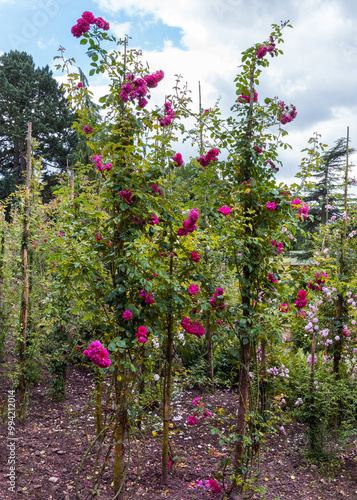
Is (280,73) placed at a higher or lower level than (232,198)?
higher

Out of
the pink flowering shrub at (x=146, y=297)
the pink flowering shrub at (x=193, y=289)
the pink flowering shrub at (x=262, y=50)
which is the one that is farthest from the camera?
the pink flowering shrub at (x=262, y=50)

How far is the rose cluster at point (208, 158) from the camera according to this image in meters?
2.77

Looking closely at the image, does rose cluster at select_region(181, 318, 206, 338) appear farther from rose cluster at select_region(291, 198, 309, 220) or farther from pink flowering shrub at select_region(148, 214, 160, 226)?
rose cluster at select_region(291, 198, 309, 220)

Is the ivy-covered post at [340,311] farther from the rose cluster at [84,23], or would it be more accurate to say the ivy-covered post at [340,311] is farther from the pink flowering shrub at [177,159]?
the rose cluster at [84,23]

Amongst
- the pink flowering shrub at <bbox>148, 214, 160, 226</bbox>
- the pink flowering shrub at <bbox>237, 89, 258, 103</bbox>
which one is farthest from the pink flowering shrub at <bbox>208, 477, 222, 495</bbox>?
the pink flowering shrub at <bbox>237, 89, 258, 103</bbox>

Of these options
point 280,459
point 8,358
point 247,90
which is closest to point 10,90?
point 8,358

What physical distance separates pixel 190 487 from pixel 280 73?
129 inches

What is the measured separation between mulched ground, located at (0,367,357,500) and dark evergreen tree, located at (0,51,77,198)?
51.3 ft

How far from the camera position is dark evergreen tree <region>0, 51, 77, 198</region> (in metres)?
17.2

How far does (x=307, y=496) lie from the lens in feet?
9.75

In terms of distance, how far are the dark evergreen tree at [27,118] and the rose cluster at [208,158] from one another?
16.2 meters

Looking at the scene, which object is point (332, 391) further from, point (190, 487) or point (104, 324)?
point (104, 324)

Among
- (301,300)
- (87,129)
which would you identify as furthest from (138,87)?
(301,300)

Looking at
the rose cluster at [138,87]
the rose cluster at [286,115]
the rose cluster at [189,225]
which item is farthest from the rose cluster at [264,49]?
the rose cluster at [189,225]
